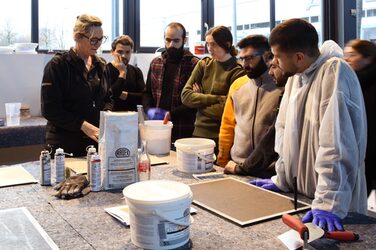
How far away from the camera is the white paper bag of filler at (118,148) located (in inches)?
56.8

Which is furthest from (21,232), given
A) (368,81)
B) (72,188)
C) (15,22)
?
(15,22)

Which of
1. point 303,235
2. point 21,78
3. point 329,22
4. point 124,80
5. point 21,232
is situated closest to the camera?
point 303,235

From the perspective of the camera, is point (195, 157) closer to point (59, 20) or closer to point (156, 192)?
point (156, 192)

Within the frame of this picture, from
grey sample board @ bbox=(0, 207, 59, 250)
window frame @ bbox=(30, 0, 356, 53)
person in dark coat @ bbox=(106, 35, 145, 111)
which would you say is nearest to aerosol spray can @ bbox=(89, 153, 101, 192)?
grey sample board @ bbox=(0, 207, 59, 250)

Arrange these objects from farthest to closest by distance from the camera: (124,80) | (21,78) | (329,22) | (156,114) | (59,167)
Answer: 1. (329,22)
2. (21,78)
3. (124,80)
4. (156,114)
5. (59,167)

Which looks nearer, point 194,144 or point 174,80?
point 194,144

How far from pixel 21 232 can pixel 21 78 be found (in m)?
2.54

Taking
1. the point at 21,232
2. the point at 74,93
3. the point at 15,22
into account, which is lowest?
the point at 21,232

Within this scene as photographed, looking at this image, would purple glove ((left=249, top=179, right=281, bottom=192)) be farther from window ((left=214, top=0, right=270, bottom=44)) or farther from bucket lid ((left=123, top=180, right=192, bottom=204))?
window ((left=214, top=0, right=270, bottom=44))

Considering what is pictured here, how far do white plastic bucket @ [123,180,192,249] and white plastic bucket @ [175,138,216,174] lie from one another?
67 centimetres

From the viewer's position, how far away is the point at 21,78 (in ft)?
11.0

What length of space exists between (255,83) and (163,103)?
100 cm

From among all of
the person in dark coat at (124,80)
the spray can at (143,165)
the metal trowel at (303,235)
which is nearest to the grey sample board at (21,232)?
the spray can at (143,165)

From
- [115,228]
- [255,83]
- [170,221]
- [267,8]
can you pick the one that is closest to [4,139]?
[255,83]
